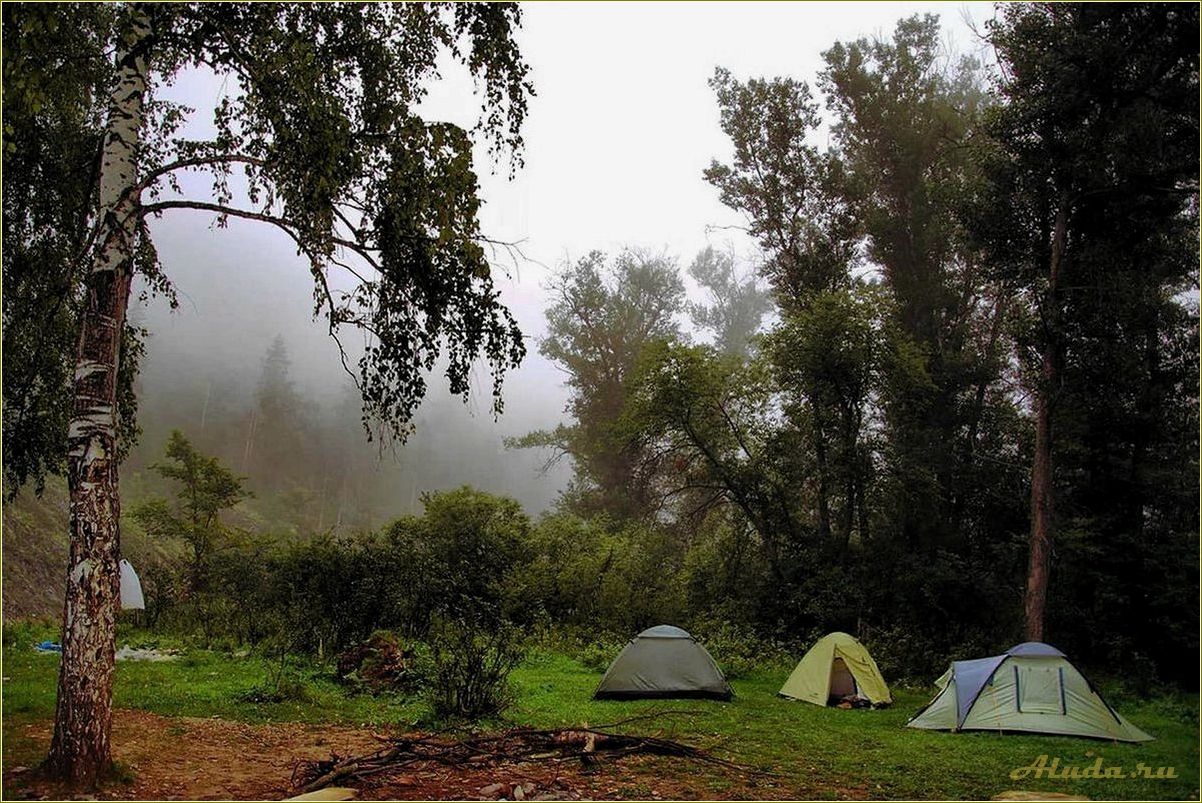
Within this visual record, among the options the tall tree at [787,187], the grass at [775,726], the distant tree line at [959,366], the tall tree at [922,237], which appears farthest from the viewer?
the tall tree at [787,187]

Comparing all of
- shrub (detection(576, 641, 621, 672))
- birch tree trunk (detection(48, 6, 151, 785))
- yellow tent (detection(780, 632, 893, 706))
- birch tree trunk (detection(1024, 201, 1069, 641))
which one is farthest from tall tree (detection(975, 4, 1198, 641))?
birch tree trunk (detection(48, 6, 151, 785))

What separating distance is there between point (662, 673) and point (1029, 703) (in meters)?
4.91

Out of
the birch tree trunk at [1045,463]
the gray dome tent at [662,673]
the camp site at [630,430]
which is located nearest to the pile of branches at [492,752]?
the camp site at [630,430]

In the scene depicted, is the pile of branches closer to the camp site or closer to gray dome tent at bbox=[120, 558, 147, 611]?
the camp site

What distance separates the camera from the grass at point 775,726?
22.3ft

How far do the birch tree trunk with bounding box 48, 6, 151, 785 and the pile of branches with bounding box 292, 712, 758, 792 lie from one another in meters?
1.50

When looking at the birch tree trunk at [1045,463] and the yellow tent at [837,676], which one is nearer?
the yellow tent at [837,676]

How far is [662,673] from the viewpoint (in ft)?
38.5

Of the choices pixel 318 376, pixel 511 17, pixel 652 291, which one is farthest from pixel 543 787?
pixel 318 376

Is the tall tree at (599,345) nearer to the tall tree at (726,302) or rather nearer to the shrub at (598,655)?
the tall tree at (726,302)

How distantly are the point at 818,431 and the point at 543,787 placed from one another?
15.6 metres

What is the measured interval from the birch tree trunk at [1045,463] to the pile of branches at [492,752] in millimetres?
9059

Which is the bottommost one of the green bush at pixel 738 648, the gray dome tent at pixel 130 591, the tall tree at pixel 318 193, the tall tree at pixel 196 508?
the green bush at pixel 738 648

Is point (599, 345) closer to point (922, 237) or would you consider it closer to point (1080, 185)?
point (922, 237)
